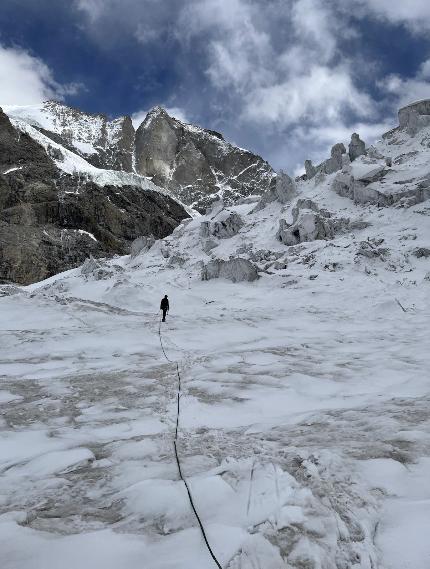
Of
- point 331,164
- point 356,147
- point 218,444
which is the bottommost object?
point 218,444

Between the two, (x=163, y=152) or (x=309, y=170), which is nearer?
(x=309, y=170)

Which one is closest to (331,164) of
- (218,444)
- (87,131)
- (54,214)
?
(218,444)

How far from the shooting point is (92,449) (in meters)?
5.14

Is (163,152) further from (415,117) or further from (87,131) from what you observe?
(415,117)

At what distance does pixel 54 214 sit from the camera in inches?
3647

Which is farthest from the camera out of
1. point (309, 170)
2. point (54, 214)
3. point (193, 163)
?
point (193, 163)

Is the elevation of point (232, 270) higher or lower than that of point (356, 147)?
lower

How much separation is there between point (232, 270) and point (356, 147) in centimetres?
2864

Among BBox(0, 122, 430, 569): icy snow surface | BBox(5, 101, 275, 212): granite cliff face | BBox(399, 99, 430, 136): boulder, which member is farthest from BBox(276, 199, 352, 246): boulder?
BBox(5, 101, 275, 212): granite cliff face

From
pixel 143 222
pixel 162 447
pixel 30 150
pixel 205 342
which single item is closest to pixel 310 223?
pixel 205 342

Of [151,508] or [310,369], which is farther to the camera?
[310,369]

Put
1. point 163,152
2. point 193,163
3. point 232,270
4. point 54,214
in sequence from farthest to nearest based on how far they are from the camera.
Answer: point 193,163 < point 163,152 < point 54,214 < point 232,270

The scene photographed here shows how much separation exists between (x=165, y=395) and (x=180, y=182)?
15249cm

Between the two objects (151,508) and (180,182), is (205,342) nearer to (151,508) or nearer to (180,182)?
(151,508)
